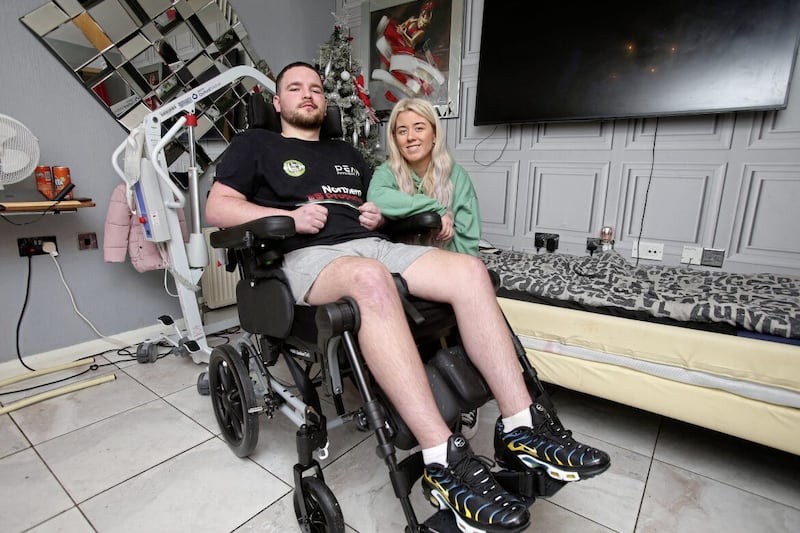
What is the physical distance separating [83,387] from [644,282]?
2633mm

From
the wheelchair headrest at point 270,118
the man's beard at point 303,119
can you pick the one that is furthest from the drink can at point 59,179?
the man's beard at point 303,119

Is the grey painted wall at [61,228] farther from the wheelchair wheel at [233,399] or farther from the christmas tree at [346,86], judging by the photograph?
the christmas tree at [346,86]

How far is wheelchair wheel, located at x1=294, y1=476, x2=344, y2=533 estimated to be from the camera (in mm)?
1002

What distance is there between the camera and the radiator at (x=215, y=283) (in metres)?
2.76

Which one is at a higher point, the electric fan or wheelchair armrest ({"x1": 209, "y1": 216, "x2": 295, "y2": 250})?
the electric fan

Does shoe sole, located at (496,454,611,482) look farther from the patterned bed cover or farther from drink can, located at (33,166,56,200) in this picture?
drink can, located at (33,166,56,200)


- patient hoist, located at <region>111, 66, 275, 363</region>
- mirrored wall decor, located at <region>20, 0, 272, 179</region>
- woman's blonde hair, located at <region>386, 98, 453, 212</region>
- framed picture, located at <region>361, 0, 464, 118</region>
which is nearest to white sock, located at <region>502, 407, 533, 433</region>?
woman's blonde hair, located at <region>386, 98, 453, 212</region>

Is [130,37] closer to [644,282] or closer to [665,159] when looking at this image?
[644,282]

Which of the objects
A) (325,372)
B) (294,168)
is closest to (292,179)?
(294,168)

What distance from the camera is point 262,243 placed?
115cm

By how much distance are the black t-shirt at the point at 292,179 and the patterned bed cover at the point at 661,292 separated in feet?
2.67

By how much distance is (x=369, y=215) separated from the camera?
1.44 meters

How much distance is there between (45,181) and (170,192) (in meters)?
0.59

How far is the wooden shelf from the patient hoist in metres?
0.22
